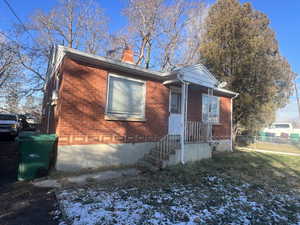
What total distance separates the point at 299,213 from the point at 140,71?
5553 mm

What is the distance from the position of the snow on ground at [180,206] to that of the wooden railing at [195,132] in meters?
2.90

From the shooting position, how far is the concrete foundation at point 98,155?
4927mm

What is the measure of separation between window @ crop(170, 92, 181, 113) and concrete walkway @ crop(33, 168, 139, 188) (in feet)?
11.3

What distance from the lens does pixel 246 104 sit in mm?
11328

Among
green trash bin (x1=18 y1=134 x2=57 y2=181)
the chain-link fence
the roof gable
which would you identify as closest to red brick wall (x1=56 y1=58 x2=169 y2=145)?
green trash bin (x1=18 y1=134 x2=57 y2=181)

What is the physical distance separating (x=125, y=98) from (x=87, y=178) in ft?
9.40

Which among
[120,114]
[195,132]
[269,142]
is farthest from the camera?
[269,142]

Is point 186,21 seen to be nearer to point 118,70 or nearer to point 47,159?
point 118,70

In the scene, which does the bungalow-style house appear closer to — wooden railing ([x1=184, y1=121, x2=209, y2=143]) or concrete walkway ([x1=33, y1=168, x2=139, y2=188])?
wooden railing ([x1=184, y1=121, x2=209, y2=143])

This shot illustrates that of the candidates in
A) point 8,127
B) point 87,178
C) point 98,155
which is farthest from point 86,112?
point 8,127

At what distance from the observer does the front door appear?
7.50m

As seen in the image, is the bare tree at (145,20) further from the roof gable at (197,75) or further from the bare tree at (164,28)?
the roof gable at (197,75)

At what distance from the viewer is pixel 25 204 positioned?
10.2 feet

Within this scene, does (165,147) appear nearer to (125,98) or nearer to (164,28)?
(125,98)
